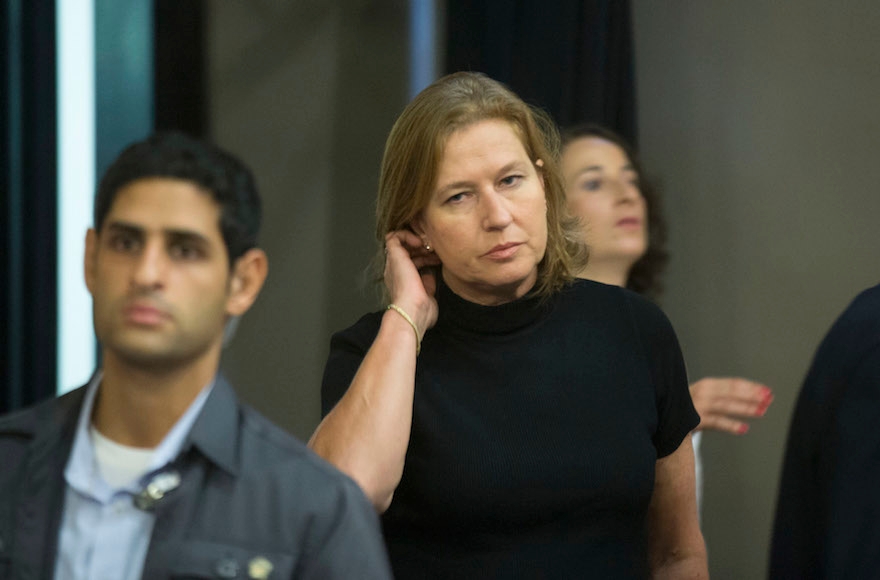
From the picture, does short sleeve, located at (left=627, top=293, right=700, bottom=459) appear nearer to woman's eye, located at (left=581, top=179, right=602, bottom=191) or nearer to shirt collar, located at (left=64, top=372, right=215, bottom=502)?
shirt collar, located at (left=64, top=372, right=215, bottom=502)

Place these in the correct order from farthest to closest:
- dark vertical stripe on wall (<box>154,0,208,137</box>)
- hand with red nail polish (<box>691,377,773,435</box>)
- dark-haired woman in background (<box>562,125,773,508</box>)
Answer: dark vertical stripe on wall (<box>154,0,208,137</box>)
dark-haired woman in background (<box>562,125,773,508</box>)
hand with red nail polish (<box>691,377,773,435</box>)

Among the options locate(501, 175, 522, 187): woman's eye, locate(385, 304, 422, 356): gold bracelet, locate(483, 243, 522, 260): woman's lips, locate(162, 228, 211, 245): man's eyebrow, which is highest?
locate(501, 175, 522, 187): woman's eye

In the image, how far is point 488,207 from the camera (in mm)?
1306

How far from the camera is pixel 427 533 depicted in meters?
1.34

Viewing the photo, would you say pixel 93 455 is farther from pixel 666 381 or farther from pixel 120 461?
pixel 666 381

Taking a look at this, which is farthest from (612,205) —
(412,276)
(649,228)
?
(412,276)

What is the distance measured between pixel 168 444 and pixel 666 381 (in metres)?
0.79

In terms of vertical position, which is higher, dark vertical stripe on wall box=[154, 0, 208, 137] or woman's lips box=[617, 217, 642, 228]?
dark vertical stripe on wall box=[154, 0, 208, 137]

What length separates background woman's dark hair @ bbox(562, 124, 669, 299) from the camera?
2.39 meters

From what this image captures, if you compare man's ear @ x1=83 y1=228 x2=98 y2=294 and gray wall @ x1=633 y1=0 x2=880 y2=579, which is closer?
man's ear @ x1=83 y1=228 x2=98 y2=294

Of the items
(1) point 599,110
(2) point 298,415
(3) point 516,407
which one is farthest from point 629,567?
(2) point 298,415

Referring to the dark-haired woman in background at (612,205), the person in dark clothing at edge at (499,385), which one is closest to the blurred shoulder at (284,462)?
the person in dark clothing at edge at (499,385)

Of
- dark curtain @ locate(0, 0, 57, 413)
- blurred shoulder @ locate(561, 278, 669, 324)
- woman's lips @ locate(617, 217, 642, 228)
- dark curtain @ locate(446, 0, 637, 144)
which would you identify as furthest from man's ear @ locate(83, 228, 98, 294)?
dark curtain @ locate(446, 0, 637, 144)

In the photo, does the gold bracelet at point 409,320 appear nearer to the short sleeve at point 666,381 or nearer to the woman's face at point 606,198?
the short sleeve at point 666,381
